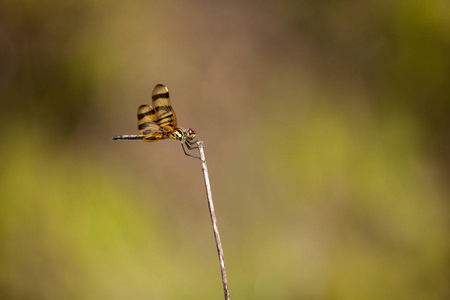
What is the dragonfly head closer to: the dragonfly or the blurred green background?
the dragonfly

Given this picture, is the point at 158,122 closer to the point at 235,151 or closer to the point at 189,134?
the point at 189,134

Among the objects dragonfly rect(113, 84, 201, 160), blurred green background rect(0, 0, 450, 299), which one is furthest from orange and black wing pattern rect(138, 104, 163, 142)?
blurred green background rect(0, 0, 450, 299)

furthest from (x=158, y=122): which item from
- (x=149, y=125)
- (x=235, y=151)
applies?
(x=235, y=151)

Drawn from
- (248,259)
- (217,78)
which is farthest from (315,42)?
(248,259)

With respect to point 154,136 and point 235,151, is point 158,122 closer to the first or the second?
point 154,136

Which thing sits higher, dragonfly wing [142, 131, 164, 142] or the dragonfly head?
dragonfly wing [142, 131, 164, 142]

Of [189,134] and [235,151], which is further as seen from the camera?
[235,151]

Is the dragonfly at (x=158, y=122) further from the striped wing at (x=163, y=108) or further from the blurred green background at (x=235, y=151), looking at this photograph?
the blurred green background at (x=235, y=151)
